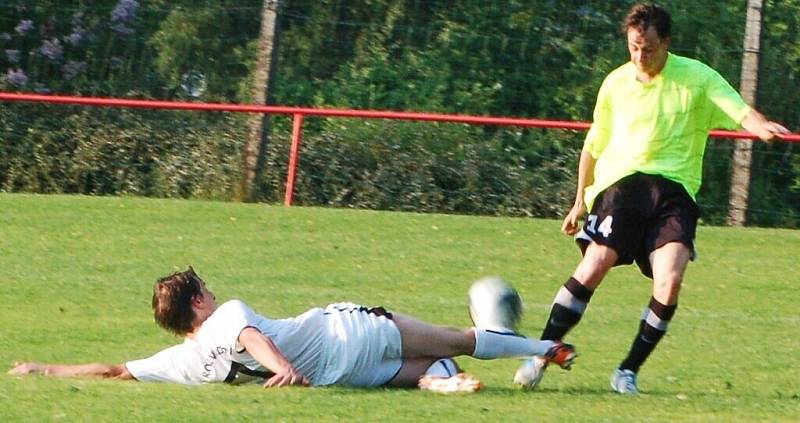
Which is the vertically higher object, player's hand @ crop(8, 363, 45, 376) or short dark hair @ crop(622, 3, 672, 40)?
short dark hair @ crop(622, 3, 672, 40)

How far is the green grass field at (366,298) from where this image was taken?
23.4ft

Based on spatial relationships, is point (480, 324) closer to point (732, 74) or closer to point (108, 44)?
point (732, 74)

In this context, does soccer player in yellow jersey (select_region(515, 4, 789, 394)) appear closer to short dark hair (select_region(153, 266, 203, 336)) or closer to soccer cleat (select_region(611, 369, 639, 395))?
soccer cleat (select_region(611, 369, 639, 395))

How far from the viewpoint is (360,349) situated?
7.60m

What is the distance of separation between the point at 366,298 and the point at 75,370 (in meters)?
3.91

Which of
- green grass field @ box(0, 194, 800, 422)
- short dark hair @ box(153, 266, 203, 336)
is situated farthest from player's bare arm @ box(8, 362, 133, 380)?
short dark hair @ box(153, 266, 203, 336)

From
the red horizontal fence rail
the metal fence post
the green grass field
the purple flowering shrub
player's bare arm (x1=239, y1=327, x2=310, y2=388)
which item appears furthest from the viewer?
the purple flowering shrub

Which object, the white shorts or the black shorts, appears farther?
the black shorts

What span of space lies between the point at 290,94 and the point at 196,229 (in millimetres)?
5268

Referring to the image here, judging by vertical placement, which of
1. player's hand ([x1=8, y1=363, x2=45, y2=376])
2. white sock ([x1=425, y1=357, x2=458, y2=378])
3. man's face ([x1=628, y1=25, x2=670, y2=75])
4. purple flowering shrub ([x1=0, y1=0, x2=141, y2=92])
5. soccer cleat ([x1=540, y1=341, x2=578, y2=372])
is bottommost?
player's hand ([x1=8, y1=363, x2=45, y2=376])

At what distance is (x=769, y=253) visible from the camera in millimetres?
14359

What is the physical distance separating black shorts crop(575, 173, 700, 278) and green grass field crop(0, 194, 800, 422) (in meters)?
0.70

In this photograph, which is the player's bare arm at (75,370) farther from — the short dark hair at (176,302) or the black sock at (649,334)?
the black sock at (649,334)

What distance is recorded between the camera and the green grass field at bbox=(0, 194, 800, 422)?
7.13 metres
